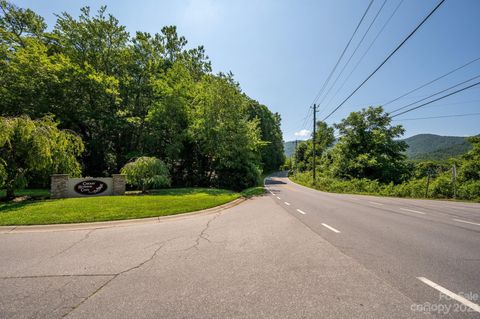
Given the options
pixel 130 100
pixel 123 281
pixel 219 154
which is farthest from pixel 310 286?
pixel 130 100

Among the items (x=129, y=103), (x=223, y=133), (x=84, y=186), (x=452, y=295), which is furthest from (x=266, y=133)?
(x=452, y=295)

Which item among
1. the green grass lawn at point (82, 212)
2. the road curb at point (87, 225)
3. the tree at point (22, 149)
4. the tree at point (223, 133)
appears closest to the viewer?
the road curb at point (87, 225)

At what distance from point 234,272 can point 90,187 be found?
43.8 ft

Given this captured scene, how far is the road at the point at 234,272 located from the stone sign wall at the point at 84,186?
22.0 feet

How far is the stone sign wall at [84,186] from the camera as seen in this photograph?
38.0 feet

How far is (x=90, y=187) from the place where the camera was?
1266 cm

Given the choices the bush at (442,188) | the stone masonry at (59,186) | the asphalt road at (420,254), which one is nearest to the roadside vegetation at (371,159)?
the bush at (442,188)

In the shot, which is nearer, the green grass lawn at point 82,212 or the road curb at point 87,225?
the road curb at point 87,225

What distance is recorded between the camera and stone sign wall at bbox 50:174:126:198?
38.0 ft

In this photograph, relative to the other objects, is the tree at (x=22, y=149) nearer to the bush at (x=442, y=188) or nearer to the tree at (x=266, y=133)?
the bush at (x=442, y=188)

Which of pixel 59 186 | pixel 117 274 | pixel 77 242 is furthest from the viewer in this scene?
pixel 59 186

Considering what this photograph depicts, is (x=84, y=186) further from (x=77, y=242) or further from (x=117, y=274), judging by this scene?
(x=117, y=274)

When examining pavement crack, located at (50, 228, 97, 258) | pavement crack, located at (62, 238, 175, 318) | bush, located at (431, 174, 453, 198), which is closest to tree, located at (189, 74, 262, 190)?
pavement crack, located at (50, 228, 97, 258)

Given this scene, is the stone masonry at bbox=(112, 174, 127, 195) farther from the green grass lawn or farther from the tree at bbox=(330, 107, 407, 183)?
the tree at bbox=(330, 107, 407, 183)
